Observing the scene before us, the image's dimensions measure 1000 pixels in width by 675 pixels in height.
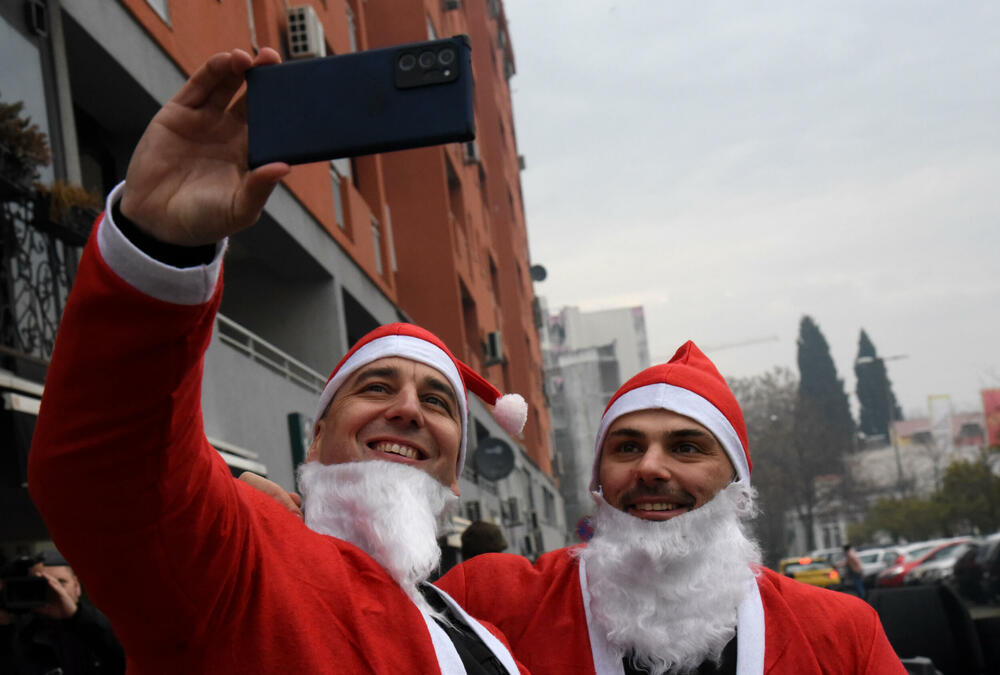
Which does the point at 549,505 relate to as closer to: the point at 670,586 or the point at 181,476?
the point at 670,586

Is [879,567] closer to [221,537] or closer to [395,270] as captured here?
[395,270]

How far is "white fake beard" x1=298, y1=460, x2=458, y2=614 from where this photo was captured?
268 cm

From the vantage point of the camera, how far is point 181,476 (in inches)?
72.6

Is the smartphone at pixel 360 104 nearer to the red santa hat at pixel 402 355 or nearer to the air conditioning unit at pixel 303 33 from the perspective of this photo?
the red santa hat at pixel 402 355

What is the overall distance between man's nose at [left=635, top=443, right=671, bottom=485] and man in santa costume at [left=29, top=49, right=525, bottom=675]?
46.5 inches

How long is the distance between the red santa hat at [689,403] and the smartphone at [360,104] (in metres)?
2.22

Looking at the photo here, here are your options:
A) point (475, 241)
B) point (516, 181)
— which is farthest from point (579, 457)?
point (475, 241)

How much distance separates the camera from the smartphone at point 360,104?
177 cm

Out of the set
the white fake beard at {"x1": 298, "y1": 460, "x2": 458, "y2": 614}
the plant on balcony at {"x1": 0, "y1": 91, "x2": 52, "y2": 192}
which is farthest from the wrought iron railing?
the white fake beard at {"x1": 298, "y1": 460, "x2": 458, "y2": 614}

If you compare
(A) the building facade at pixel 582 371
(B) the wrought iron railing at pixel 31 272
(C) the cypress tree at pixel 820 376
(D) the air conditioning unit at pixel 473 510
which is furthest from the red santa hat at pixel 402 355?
(C) the cypress tree at pixel 820 376

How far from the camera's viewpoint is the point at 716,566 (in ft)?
11.9

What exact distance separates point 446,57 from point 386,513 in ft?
4.10

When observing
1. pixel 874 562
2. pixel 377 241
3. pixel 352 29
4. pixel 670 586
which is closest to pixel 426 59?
pixel 670 586

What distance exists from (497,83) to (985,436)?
67.7 meters
